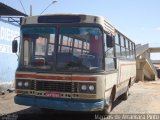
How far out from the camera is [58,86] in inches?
375

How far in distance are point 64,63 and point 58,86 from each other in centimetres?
67

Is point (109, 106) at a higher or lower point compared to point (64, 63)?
lower

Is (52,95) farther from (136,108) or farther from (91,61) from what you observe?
(136,108)

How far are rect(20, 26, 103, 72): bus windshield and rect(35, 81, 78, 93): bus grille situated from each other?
397mm

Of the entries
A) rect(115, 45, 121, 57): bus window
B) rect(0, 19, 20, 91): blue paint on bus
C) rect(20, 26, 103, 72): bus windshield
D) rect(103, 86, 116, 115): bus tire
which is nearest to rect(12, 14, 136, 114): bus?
rect(20, 26, 103, 72): bus windshield

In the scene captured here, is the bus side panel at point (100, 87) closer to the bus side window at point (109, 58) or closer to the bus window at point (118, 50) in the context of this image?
the bus side window at point (109, 58)

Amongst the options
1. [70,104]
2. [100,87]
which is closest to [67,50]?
[100,87]

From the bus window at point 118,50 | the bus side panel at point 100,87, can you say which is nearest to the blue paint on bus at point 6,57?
the bus window at point 118,50

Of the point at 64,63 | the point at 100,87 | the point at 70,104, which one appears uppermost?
the point at 64,63

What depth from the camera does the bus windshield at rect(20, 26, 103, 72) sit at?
9508 mm

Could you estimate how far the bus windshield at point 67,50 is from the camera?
9.51 m

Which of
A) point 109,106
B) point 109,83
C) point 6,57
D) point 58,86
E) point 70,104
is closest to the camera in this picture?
point 70,104

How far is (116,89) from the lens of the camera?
39.0 ft

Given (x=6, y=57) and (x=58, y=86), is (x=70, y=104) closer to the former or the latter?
(x=58, y=86)
